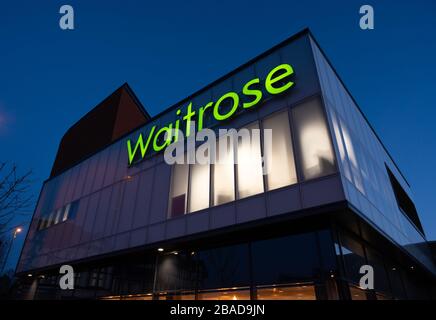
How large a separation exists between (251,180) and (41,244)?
18424mm

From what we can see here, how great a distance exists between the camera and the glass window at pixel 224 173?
40.0ft

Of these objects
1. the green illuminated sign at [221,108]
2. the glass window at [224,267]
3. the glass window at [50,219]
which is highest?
the green illuminated sign at [221,108]

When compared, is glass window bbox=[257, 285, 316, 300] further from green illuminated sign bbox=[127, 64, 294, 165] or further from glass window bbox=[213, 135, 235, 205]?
green illuminated sign bbox=[127, 64, 294, 165]

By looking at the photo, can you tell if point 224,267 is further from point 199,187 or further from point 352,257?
point 352,257

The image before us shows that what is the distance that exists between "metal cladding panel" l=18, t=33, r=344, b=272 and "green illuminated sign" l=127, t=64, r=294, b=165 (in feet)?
1.14

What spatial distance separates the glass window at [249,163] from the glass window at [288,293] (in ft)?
11.4

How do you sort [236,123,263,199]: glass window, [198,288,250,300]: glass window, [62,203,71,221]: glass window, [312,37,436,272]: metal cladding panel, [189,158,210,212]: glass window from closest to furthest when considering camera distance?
[198,288,250,300]: glass window, [312,37,436,272]: metal cladding panel, [236,123,263,199]: glass window, [189,158,210,212]: glass window, [62,203,71,221]: glass window

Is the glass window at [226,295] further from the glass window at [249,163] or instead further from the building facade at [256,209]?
the glass window at [249,163]

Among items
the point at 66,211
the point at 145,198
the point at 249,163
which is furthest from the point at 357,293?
the point at 66,211

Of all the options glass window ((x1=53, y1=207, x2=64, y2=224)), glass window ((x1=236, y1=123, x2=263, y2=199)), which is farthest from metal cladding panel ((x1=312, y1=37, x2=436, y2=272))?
glass window ((x1=53, y1=207, x2=64, y2=224))

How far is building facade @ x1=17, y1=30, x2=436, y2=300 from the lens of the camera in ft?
32.2

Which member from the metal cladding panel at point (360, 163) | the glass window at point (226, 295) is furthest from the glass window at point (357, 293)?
the glass window at point (226, 295)

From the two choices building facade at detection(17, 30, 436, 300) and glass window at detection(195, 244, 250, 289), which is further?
glass window at detection(195, 244, 250, 289)
